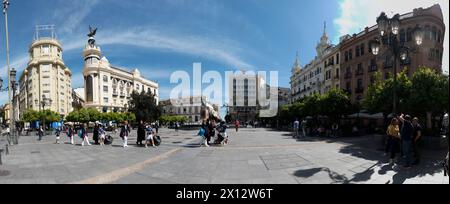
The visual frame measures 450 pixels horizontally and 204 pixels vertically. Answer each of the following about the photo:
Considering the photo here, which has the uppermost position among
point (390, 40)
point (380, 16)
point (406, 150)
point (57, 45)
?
point (57, 45)

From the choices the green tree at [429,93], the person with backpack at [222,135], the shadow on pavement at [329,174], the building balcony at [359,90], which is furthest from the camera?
the building balcony at [359,90]

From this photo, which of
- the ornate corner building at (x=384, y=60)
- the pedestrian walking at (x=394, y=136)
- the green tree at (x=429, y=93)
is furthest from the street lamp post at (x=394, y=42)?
the ornate corner building at (x=384, y=60)

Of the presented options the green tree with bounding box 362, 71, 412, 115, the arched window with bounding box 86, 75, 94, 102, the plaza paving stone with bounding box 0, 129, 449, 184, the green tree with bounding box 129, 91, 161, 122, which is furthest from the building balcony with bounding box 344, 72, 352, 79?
the arched window with bounding box 86, 75, 94, 102

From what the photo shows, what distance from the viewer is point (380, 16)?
902cm

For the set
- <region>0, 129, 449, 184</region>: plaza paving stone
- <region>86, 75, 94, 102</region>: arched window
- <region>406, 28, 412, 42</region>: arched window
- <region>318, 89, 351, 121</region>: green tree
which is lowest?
<region>0, 129, 449, 184</region>: plaza paving stone

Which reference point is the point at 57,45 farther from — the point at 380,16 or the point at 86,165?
the point at 380,16

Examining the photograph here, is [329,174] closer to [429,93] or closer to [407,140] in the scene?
[407,140]

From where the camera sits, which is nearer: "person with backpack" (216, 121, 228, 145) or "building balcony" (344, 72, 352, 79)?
"person with backpack" (216, 121, 228, 145)

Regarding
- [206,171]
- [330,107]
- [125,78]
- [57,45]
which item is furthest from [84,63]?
[206,171]

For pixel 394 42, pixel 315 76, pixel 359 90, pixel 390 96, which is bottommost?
pixel 390 96

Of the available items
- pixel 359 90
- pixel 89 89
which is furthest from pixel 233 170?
pixel 89 89

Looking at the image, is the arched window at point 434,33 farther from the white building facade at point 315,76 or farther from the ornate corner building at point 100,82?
the ornate corner building at point 100,82

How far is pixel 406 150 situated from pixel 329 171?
2.47 meters

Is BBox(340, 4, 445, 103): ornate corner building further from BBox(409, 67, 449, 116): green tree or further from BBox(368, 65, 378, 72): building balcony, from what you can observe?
BBox(409, 67, 449, 116): green tree
